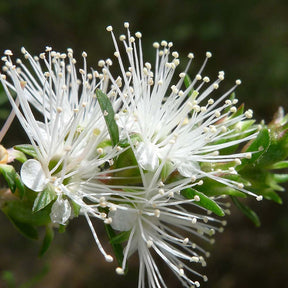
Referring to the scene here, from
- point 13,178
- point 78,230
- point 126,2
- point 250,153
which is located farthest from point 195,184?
point 126,2

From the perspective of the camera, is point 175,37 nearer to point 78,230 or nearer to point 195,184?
point 78,230

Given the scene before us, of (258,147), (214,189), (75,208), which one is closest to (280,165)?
(258,147)

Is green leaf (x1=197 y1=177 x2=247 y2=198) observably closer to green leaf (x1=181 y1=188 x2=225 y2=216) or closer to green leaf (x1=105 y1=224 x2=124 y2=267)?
green leaf (x1=181 y1=188 x2=225 y2=216)

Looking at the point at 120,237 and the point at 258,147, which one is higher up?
the point at 258,147

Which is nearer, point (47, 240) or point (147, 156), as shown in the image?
point (147, 156)

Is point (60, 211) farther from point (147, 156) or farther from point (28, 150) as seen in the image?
point (147, 156)

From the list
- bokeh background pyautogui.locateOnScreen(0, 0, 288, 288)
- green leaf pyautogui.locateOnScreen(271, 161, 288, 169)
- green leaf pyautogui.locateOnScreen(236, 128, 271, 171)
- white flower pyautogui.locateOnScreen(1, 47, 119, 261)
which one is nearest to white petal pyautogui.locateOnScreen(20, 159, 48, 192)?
white flower pyautogui.locateOnScreen(1, 47, 119, 261)
